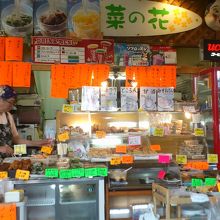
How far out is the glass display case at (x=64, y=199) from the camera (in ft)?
12.8

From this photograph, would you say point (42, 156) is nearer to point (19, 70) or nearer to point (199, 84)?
point (19, 70)

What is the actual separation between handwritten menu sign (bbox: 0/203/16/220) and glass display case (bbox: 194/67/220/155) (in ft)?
11.3

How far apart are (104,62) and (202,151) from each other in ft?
7.20

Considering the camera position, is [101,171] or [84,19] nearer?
[101,171]

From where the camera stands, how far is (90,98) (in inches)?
214

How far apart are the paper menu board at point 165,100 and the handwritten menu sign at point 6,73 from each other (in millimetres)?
2411

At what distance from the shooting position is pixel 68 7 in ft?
20.2

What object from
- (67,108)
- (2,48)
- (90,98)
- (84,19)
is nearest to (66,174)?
(67,108)

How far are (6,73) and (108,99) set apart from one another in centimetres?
166

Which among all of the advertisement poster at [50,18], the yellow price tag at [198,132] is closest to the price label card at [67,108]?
the advertisement poster at [50,18]

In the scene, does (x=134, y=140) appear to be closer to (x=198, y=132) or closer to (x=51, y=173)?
(x=198, y=132)

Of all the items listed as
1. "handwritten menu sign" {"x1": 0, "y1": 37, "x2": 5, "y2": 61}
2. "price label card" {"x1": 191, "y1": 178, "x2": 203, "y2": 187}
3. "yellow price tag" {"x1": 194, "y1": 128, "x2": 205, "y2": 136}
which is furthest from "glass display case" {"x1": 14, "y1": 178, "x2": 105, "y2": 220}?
"handwritten menu sign" {"x1": 0, "y1": 37, "x2": 5, "y2": 61}

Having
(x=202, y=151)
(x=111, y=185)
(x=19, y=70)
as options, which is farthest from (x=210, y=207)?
(x=19, y=70)

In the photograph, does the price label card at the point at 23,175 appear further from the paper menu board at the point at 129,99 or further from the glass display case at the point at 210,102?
the glass display case at the point at 210,102
